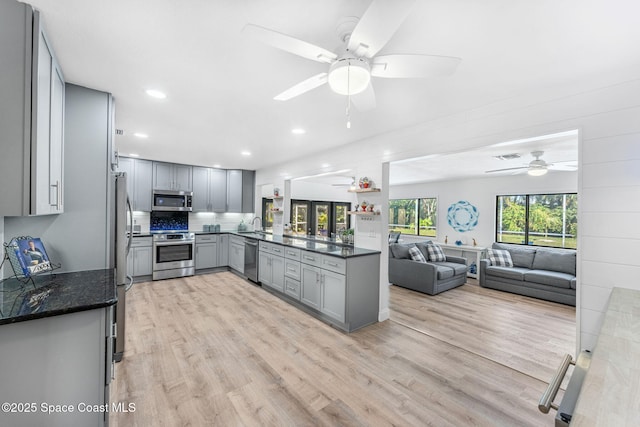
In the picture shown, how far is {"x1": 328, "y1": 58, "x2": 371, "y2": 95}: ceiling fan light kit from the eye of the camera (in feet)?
4.45

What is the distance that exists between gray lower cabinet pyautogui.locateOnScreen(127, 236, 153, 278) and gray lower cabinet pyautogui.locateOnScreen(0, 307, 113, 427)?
4180 mm

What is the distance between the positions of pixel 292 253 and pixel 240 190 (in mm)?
3294

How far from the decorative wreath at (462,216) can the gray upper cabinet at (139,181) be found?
23.9ft

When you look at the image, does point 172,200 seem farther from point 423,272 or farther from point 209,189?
point 423,272

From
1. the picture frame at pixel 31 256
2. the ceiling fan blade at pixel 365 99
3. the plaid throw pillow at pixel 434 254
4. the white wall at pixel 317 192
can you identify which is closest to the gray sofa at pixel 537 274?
the plaid throw pillow at pixel 434 254

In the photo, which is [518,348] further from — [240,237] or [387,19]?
[240,237]

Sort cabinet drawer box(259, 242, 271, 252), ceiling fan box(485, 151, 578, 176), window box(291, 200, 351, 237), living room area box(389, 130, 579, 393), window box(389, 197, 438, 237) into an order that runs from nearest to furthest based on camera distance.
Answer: living room area box(389, 130, 579, 393)
ceiling fan box(485, 151, 578, 176)
cabinet drawer box(259, 242, 271, 252)
window box(291, 200, 351, 237)
window box(389, 197, 438, 237)

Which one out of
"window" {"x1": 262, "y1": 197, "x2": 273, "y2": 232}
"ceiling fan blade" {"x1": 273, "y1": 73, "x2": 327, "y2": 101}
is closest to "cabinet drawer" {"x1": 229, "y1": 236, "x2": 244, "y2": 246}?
"window" {"x1": 262, "y1": 197, "x2": 273, "y2": 232}

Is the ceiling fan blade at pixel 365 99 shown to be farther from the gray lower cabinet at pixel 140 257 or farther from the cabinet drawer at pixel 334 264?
the gray lower cabinet at pixel 140 257

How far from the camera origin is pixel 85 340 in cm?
150

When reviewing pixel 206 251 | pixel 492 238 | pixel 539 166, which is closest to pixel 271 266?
pixel 206 251

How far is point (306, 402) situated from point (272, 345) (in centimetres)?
92

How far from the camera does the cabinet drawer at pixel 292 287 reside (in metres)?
3.98

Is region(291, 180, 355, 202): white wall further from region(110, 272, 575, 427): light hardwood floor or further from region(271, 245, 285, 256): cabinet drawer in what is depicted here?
region(110, 272, 575, 427): light hardwood floor
